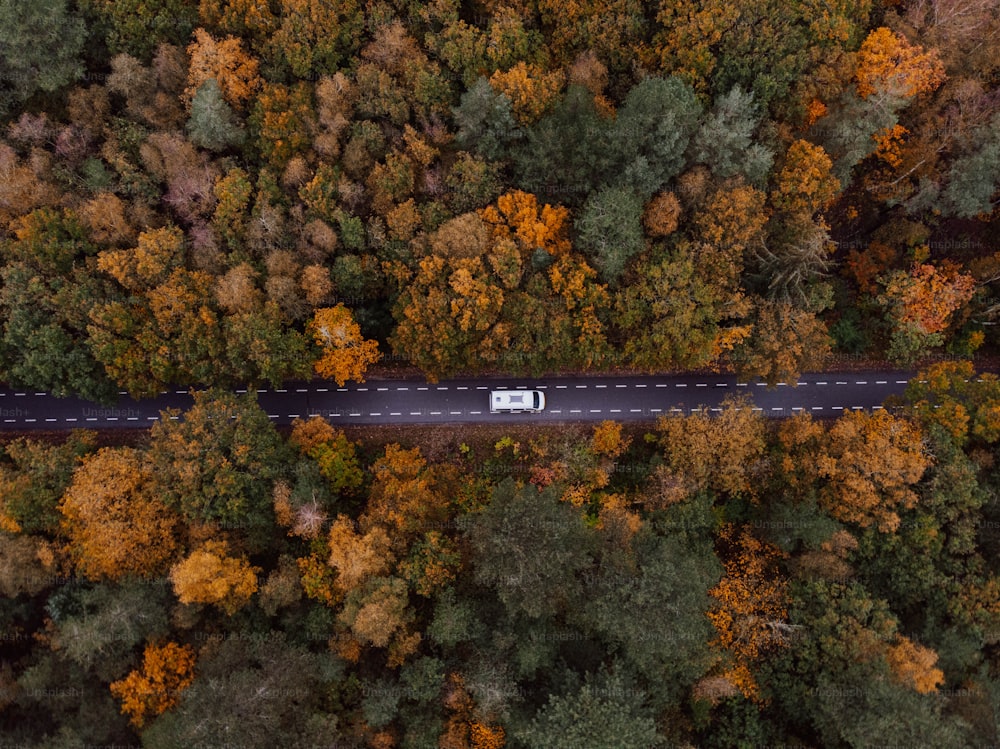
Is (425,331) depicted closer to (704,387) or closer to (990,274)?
(704,387)

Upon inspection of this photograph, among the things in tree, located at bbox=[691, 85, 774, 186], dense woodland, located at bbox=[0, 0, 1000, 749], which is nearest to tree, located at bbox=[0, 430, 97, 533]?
dense woodland, located at bbox=[0, 0, 1000, 749]

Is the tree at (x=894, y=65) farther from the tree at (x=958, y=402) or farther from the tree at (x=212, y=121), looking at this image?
the tree at (x=212, y=121)

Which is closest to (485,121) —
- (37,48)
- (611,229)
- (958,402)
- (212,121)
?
(611,229)

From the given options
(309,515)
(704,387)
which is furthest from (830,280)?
(309,515)

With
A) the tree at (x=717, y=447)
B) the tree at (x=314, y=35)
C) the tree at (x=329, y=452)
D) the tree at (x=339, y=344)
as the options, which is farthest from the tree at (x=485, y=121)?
the tree at (x=717, y=447)

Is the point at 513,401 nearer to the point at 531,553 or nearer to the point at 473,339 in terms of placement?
the point at 473,339
